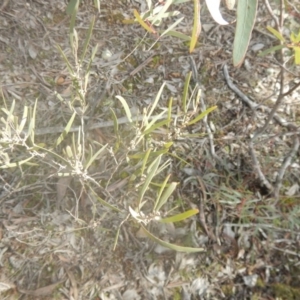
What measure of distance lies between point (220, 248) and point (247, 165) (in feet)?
1.08

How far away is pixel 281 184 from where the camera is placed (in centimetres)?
162

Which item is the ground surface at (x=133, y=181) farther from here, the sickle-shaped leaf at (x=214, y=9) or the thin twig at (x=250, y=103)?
the sickle-shaped leaf at (x=214, y=9)

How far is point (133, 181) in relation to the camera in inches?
53.4

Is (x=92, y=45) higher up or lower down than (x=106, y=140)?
higher up

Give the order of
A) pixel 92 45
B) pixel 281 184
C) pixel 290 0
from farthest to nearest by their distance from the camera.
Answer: pixel 290 0
pixel 92 45
pixel 281 184

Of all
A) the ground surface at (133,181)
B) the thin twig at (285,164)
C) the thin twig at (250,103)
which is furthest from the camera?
the thin twig at (250,103)

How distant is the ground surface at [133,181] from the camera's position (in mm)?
1470

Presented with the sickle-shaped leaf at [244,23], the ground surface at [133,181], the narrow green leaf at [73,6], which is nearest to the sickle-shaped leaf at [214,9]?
the sickle-shaped leaf at [244,23]

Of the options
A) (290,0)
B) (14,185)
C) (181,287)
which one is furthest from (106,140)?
(290,0)

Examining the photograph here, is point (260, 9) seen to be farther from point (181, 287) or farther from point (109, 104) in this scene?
point (181, 287)

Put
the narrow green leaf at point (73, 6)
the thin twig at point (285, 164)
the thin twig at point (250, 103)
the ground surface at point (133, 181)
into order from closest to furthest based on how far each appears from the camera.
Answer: the narrow green leaf at point (73, 6) < the ground surface at point (133, 181) < the thin twig at point (285, 164) < the thin twig at point (250, 103)

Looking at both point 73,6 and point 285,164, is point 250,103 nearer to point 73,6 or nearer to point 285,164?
point 285,164

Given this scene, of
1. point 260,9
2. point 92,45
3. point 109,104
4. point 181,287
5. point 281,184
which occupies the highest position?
point 260,9

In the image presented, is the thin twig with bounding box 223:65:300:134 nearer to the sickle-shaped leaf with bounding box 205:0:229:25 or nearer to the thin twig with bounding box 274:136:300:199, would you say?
the thin twig with bounding box 274:136:300:199
